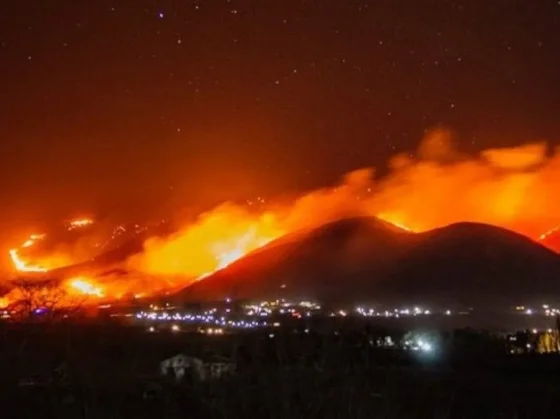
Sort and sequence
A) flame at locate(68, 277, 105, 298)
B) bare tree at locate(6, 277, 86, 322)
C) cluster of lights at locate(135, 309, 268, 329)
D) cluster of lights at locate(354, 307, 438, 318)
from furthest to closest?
cluster of lights at locate(354, 307, 438, 318)
cluster of lights at locate(135, 309, 268, 329)
flame at locate(68, 277, 105, 298)
bare tree at locate(6, 277, 86, 322)

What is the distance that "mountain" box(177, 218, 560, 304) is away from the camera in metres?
130

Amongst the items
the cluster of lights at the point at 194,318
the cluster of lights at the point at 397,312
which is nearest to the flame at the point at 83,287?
the cluster of lights at the point at 194,318

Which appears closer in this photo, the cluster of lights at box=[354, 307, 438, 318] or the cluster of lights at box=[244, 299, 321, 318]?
the cluster of lights at box=[244, 299, 321, 318]

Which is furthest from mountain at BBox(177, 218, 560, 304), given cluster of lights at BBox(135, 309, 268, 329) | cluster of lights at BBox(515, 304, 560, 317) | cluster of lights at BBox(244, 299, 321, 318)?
cluster of lights at BBox(135, 309, 268, 329)

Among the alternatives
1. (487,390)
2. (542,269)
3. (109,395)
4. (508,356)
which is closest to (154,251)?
(542,269)

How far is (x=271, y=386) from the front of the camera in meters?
10.5

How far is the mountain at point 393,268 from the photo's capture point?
5133 inches

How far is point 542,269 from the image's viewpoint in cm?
14300

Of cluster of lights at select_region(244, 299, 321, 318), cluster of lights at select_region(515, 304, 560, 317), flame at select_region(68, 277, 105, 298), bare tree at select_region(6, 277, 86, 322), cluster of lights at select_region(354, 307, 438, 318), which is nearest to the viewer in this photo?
bare tree at select_region(6, 277, 86, 322)

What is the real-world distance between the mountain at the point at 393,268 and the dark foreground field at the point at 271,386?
92.3 metres

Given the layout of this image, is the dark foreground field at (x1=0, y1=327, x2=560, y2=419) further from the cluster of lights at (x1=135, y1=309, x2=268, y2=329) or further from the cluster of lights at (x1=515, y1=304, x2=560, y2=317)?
the cluster of lights at (x1=515, y1=304, x2=560, y2=317)

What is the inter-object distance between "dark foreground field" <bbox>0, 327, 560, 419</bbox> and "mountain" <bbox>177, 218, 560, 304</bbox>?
92283 millimetres

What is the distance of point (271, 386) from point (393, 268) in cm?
13804

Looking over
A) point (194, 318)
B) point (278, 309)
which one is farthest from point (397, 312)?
point (194, 318)
